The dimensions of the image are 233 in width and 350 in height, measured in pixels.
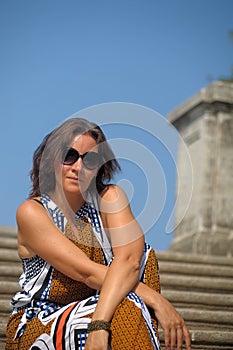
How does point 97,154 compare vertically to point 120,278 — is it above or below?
above

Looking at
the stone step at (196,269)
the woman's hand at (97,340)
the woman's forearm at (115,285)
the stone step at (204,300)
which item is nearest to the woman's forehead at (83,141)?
the woman's forearm at (115,285)

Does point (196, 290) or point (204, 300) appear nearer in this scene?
point (204, 300)

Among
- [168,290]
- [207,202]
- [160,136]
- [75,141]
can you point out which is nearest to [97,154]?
[75,141]

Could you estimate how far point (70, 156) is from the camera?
3.01 meters

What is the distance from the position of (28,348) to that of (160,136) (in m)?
0.94

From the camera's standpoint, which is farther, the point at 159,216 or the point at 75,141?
the point at 75,141

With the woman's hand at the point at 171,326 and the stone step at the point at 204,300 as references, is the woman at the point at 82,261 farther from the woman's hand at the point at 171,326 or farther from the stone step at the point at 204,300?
the stone step at the point at 204,300

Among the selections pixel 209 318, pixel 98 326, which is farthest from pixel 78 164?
pixel 209 318

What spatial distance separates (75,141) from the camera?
Answer: 3.01 m

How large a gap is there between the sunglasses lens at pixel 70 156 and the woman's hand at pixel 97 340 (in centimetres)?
74

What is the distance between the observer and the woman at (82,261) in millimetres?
2637

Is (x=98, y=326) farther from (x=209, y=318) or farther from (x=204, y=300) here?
(x=204, y=300)

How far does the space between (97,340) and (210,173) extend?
23.5ft

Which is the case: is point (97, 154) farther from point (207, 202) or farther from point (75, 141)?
point (207, 202)
